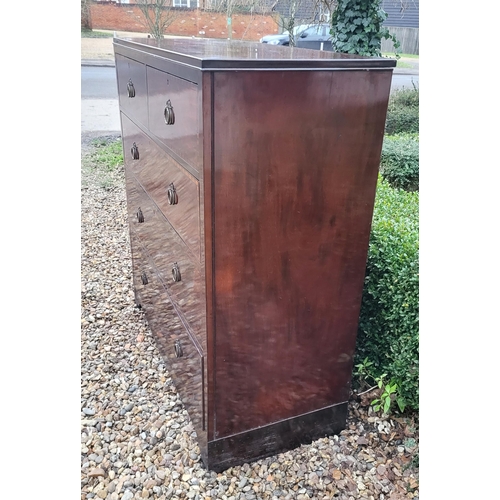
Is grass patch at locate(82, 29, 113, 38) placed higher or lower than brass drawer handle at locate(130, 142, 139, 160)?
higher

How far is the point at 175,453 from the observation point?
2.26 m

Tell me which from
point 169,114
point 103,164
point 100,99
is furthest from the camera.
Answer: point 100,99

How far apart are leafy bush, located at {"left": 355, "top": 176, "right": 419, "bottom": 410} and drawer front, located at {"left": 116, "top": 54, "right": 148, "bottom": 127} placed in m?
1.36

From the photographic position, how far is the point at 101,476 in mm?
2156

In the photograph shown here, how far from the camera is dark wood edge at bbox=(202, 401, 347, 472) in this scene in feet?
6.86

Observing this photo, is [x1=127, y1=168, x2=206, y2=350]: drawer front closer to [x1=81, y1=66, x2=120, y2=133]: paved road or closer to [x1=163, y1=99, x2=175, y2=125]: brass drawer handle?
[x1=163, y1=99, x2=175, y2=125]: brass drawer handle

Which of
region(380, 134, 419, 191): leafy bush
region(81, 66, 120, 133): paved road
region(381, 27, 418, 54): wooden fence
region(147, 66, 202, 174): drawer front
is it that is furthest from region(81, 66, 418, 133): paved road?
region(147, 66, 202, 174): drawer front

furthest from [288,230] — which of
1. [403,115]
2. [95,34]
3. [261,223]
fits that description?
[95,34]

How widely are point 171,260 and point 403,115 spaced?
18.2 feet

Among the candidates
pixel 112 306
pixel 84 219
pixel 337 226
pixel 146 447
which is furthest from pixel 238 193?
pixel 84 219

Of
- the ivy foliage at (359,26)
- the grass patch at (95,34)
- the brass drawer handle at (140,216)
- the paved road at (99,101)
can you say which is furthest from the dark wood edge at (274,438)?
the grass patch at (95,34)

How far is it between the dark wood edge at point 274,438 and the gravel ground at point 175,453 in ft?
0.14

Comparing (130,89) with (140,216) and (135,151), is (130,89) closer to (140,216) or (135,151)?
(135,151)

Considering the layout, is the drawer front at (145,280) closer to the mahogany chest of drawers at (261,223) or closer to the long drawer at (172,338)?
the long drawer at (172,338)
